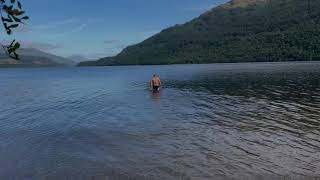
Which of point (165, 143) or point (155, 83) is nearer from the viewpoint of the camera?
point (165, 143)

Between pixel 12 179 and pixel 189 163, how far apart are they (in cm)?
907

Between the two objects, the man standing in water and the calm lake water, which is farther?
the man standing in water

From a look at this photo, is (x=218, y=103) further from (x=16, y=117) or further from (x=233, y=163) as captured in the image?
(x=233, y=163)

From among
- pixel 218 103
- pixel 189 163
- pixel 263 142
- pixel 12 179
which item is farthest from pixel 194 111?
pixel 12 179

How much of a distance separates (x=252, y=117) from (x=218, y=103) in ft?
41.2

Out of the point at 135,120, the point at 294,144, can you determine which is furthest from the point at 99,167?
the point at 135,120

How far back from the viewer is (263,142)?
27.4 metres

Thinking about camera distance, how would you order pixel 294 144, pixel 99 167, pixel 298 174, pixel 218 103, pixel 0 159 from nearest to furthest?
pixel 298 174
pixel 99 167
pixel 0 159
pixel 294 144
pixel 218 103

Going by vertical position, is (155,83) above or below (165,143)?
above

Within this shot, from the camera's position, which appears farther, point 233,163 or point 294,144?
point 294,144

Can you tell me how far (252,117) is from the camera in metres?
38.8

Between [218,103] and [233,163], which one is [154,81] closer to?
[218,103]

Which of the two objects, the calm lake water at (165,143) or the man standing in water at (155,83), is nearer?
the calm lake water at (165,143)

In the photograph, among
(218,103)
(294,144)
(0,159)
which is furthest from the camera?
(218,103)
